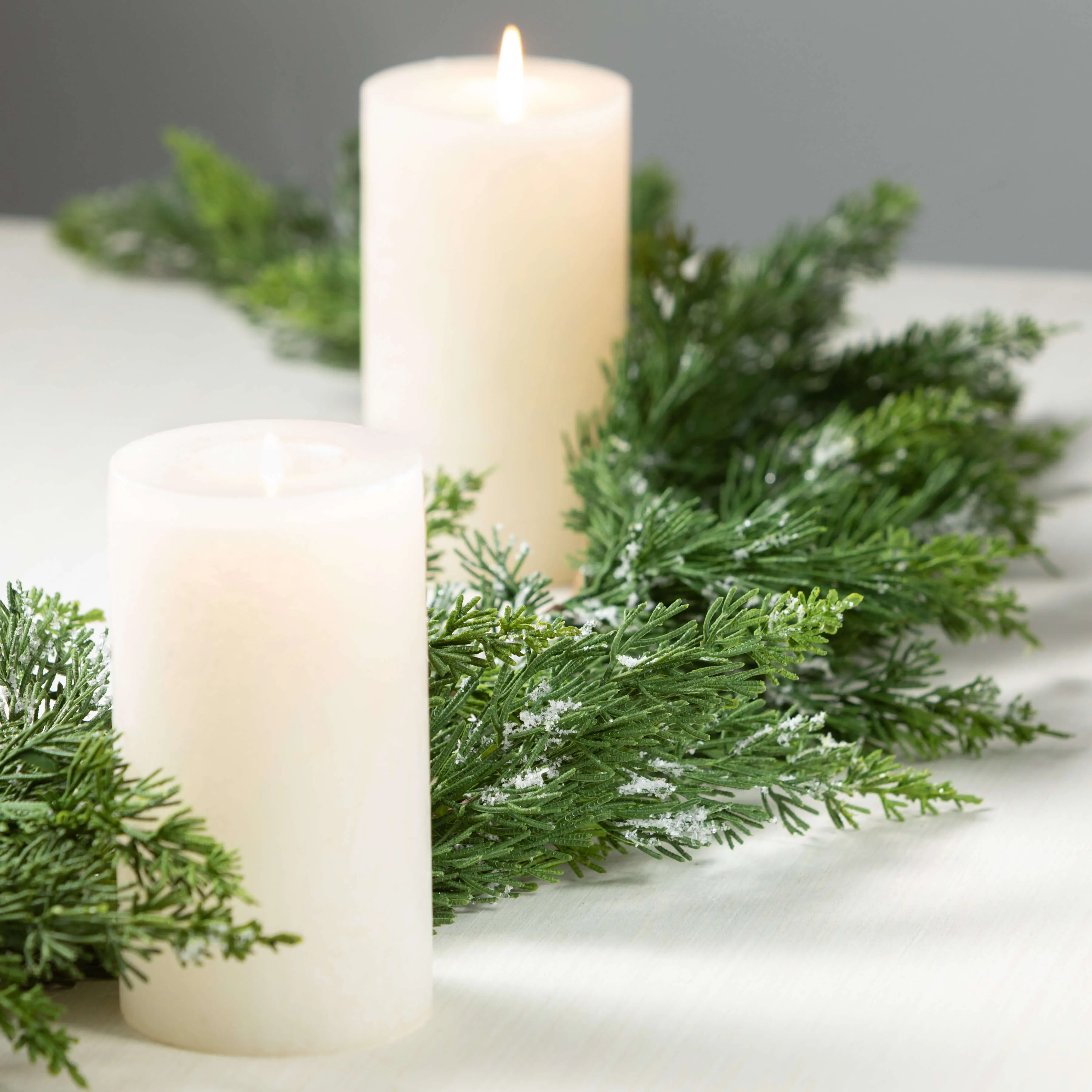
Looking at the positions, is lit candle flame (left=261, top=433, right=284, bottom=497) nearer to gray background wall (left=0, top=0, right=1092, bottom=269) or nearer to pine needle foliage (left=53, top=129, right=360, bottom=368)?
pine needle foliage (left=53, top=129, right=360, bottom=368)

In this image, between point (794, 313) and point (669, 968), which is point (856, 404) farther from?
point (669, 968)

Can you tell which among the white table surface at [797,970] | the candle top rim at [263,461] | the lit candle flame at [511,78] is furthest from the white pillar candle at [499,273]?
the candle top rim at [263,461]

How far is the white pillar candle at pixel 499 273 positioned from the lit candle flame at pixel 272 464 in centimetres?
30

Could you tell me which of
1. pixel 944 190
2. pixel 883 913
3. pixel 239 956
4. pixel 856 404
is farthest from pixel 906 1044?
pixel 944 190

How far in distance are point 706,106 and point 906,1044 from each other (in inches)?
56.8

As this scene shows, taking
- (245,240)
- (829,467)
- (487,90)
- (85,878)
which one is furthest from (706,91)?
(85,878)

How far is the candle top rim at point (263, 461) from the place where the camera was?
374mm

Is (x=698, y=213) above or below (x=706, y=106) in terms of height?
below

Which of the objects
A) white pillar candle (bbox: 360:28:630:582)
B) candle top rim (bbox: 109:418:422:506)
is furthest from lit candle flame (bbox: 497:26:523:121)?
candle top rim (bbox: 109:418:422:506)

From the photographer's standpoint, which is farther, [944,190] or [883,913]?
[944,190]

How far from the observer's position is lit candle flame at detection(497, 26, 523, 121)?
0.70 m

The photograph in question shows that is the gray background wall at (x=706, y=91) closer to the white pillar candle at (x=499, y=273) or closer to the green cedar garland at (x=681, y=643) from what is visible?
the green cedar garland at (x=681, y=643)

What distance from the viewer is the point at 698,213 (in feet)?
5.87

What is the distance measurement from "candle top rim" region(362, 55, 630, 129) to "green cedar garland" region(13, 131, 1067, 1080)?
87mm
